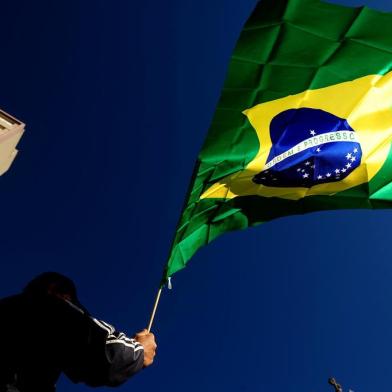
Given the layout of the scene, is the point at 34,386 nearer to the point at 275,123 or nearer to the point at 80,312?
the point at 80,312

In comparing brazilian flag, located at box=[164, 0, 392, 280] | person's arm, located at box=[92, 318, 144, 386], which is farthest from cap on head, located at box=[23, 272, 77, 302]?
brazilian flag, located at box=[164, 0, 392, 280]

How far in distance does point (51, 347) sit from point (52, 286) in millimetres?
357

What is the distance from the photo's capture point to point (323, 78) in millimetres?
4410

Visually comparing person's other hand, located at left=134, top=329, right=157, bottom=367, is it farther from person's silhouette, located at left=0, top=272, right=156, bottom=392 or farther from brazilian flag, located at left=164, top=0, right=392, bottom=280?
brazilian flag, located at left=164, top=0, right=392, bottom=280

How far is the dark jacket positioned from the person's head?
61mm

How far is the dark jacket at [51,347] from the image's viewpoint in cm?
193

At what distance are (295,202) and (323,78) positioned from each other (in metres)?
1.59

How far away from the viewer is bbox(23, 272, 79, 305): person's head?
85.2 inches

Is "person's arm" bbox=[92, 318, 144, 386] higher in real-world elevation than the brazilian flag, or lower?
lower

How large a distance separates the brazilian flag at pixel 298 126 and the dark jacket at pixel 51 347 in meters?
2.09

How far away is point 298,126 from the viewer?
183 inches

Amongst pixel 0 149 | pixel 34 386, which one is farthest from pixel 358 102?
pixel 0 149

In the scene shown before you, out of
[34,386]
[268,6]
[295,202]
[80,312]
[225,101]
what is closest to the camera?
[34,386]

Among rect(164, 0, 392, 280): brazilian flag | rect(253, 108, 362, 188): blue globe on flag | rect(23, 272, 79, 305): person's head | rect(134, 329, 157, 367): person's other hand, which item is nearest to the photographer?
rect(23, 272, 79, 305): person's head
